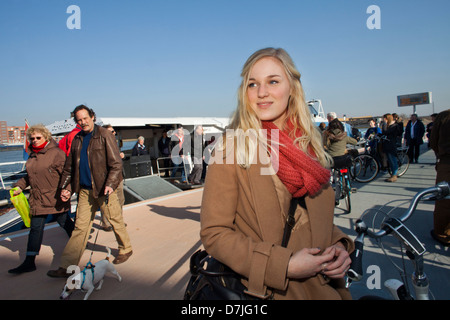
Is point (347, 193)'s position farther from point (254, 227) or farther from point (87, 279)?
point (254, 227)

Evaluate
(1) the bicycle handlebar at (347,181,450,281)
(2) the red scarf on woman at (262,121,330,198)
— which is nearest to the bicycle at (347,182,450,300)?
(1) the bicycle handlebar at (347,181,450,281)

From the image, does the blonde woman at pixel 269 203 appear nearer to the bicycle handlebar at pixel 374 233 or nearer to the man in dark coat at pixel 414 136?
the bicycle handlebar at pixel 374 233

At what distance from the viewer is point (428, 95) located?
27.7 meters

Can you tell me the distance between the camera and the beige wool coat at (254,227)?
43.7 inches

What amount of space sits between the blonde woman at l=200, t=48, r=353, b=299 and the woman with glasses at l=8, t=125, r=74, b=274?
366 cm

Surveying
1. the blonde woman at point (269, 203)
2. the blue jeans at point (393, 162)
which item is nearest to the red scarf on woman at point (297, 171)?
the blonde woman at point (269, 203)

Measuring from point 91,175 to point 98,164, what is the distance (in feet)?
0.57

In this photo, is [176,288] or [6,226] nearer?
[176,288]

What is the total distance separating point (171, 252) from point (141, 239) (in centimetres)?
96

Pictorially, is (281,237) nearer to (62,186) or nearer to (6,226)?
(62,186)

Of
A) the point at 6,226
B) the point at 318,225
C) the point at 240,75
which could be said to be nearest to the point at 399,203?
the point at 318,225

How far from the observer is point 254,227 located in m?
1.22

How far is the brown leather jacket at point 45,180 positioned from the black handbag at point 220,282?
3590 millimetres

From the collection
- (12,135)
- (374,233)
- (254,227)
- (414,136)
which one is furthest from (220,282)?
(12,135)
